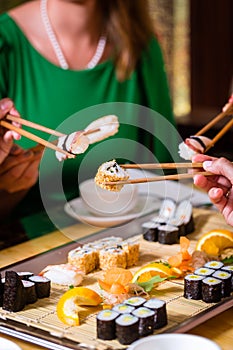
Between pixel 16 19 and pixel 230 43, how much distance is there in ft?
8.96

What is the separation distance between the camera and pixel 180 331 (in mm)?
1688

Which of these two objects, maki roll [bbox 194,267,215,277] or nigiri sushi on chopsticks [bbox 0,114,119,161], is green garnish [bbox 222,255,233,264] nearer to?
maki roll [bbox 194,267,215,277]

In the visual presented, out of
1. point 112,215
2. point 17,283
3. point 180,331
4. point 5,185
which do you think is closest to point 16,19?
point 5,185

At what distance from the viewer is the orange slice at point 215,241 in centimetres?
220

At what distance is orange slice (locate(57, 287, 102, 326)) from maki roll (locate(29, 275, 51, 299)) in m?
0.07

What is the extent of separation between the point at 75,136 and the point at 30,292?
18.3 inches

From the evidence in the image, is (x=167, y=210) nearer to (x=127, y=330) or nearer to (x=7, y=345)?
(x=127, y=330)

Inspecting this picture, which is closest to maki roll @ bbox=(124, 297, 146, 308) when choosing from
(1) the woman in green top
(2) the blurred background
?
(1) the woman in green top

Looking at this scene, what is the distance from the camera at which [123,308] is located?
5.60 ft

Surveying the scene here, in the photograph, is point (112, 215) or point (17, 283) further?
point (112, 215)

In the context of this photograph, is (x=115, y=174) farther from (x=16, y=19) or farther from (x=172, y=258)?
(x=16, y=19)

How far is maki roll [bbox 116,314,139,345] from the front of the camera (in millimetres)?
1628

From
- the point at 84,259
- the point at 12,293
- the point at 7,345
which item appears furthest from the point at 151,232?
the point at 7,345

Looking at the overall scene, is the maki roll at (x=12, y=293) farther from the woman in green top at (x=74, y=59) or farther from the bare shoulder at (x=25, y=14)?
the bare shoulder at (x=25, y=14)
